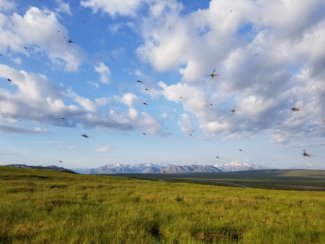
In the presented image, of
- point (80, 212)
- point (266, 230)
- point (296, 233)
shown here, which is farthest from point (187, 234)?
point (80, 212)

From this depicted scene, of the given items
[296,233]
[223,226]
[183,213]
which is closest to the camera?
[296,233]

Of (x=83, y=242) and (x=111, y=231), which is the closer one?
(x=83, y=242)

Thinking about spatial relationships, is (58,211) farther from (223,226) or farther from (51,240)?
(223,226)

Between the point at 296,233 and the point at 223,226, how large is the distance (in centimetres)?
248

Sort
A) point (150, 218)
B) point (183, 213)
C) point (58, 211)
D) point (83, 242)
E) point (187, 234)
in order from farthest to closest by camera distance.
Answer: point (183, 213) < point (58, 211) < point (150, 218) < point (187, 234) < point (83, 242)

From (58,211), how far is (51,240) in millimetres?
6141

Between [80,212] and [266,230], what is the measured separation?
7835mm

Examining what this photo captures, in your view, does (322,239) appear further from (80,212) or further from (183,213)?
(80,212)

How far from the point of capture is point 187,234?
1098 cm

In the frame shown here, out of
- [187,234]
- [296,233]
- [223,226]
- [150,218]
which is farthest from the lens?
[150,218]

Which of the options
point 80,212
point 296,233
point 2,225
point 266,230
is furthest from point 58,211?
point 296,233

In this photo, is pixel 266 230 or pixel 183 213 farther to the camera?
pixel 183 213

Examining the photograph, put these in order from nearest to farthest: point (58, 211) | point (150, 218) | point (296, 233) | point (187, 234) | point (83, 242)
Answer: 1. point (83, 242)
2. point (187, 234)
3. point (296, 233)
4. point (150, 218)
5. point (58, 211)

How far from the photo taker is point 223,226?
13094 millimetres
